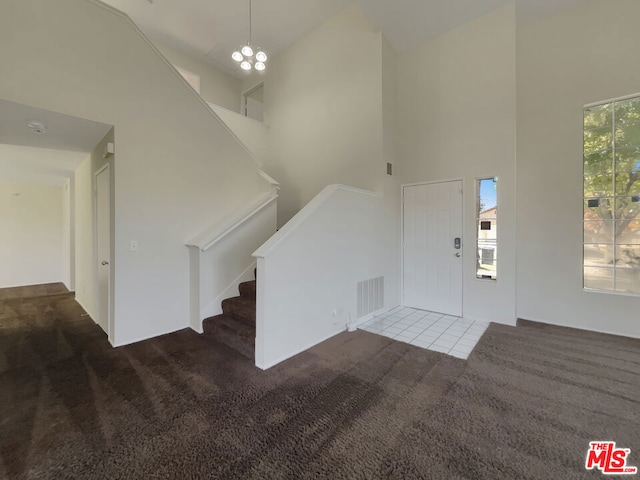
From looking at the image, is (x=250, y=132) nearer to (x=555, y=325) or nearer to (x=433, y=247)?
(x=433, y=247)

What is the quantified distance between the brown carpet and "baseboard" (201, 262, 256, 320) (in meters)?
0.45

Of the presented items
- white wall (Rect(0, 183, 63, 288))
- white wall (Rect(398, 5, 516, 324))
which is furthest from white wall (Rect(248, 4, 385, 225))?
white wall (Rect(0, 183, 63, 288))

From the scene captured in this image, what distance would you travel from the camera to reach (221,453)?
1614 mm

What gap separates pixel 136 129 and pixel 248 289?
2.35 meters

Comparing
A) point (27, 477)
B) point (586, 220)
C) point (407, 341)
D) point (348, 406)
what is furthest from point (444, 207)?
point (27, 477)

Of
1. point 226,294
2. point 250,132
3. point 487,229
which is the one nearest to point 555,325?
point 487,229

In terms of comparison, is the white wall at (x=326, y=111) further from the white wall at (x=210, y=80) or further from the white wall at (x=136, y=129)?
the white wall at (x=136, y=129)

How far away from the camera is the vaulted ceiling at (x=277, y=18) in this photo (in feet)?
12.3

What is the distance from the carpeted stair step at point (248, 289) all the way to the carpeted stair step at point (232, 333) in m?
0.37

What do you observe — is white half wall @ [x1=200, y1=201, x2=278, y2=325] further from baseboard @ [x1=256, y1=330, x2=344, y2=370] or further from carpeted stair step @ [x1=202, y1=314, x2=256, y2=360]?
baseboard @ [x1=256, y1=330, x2=344, y2=370]

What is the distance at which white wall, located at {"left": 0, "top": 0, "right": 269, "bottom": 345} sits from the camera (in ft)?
8.06

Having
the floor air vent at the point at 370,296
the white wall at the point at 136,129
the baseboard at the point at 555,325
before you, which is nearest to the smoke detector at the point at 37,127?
the white wall at the point at 136,129

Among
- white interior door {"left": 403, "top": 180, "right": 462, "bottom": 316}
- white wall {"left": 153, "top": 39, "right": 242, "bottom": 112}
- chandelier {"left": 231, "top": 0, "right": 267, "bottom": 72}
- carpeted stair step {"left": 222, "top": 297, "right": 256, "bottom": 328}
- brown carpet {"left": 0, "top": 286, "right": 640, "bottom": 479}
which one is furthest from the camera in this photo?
white wall {"left": 153, "top": 39, "right": 242, "bottom": 112}

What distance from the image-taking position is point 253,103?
724 centimetres
